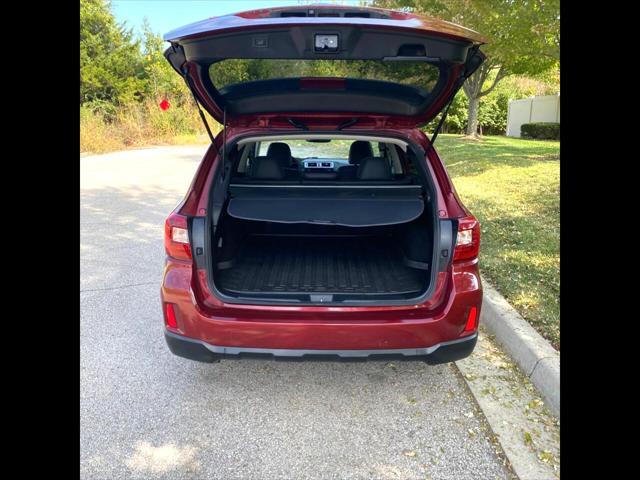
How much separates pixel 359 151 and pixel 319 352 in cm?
265

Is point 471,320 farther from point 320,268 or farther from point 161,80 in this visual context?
point 161,80

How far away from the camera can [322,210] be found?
3.11 m

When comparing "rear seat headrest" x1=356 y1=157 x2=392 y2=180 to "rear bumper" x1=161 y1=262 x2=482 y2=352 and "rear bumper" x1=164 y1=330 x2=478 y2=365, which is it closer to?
"rear bumper" x1=161 y1=262 x2=482 y2=352

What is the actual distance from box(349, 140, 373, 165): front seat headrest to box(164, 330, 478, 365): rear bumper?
2405 mm

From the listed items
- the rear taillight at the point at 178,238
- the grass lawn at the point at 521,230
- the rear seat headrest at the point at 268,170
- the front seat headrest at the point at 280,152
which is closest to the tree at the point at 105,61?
the grass lawn at the point at 521,230

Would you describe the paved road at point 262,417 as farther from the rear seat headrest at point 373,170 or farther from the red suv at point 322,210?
the rear seat headrest at point 373,170

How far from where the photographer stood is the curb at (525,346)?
268 centimetres

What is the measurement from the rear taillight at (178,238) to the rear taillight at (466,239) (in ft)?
4.55

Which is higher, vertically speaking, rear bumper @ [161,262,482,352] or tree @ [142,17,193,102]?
tree @ [142,17,193,102]

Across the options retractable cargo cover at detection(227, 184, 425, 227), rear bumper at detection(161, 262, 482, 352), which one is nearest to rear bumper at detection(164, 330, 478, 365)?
rear bumper at detection(161, 262, 482, 352)

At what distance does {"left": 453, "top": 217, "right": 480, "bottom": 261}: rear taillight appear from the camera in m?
2.56

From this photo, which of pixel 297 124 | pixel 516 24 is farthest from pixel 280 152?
pixel 516 24
